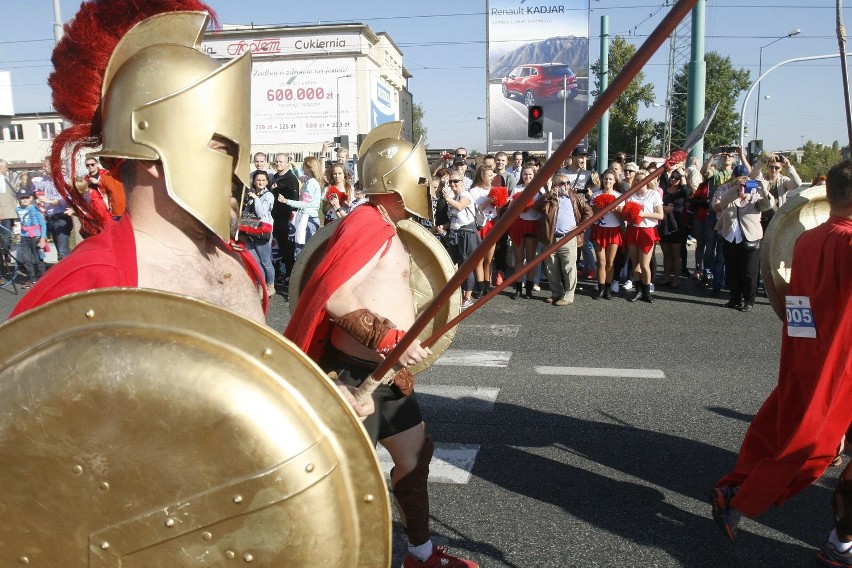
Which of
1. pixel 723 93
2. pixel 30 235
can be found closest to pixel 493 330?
pixel 30 235

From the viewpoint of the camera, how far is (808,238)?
10.0 ft

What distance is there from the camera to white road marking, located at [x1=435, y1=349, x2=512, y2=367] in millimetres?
6316

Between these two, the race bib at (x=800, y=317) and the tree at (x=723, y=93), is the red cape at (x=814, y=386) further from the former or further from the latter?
the tree at (x=723, y=93)

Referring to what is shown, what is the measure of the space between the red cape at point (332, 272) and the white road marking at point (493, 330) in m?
4.88

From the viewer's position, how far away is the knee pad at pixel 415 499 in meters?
2.88

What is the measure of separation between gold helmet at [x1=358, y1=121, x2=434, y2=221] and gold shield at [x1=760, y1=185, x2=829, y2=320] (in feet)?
6.18

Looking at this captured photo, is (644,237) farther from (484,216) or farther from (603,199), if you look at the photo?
(484,216)

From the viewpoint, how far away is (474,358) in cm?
653

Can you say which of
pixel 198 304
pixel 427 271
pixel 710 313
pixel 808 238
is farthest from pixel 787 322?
pixel 710 313

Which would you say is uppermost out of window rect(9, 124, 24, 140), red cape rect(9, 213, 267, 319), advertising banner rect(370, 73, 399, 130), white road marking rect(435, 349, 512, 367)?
advertising banner rect(370, 73, 399, 130)

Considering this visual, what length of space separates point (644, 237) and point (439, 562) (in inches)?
279

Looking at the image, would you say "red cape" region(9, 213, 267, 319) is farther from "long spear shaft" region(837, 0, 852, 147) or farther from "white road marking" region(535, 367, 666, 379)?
"white road marking" region(535, 367, 666, 379)

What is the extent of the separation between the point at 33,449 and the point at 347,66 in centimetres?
4870

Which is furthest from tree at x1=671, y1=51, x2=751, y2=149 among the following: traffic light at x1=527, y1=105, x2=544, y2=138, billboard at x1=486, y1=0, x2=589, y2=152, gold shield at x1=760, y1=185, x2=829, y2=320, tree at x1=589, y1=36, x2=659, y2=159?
gold shield at x1=760, y1=185, x2=829, y2=320
